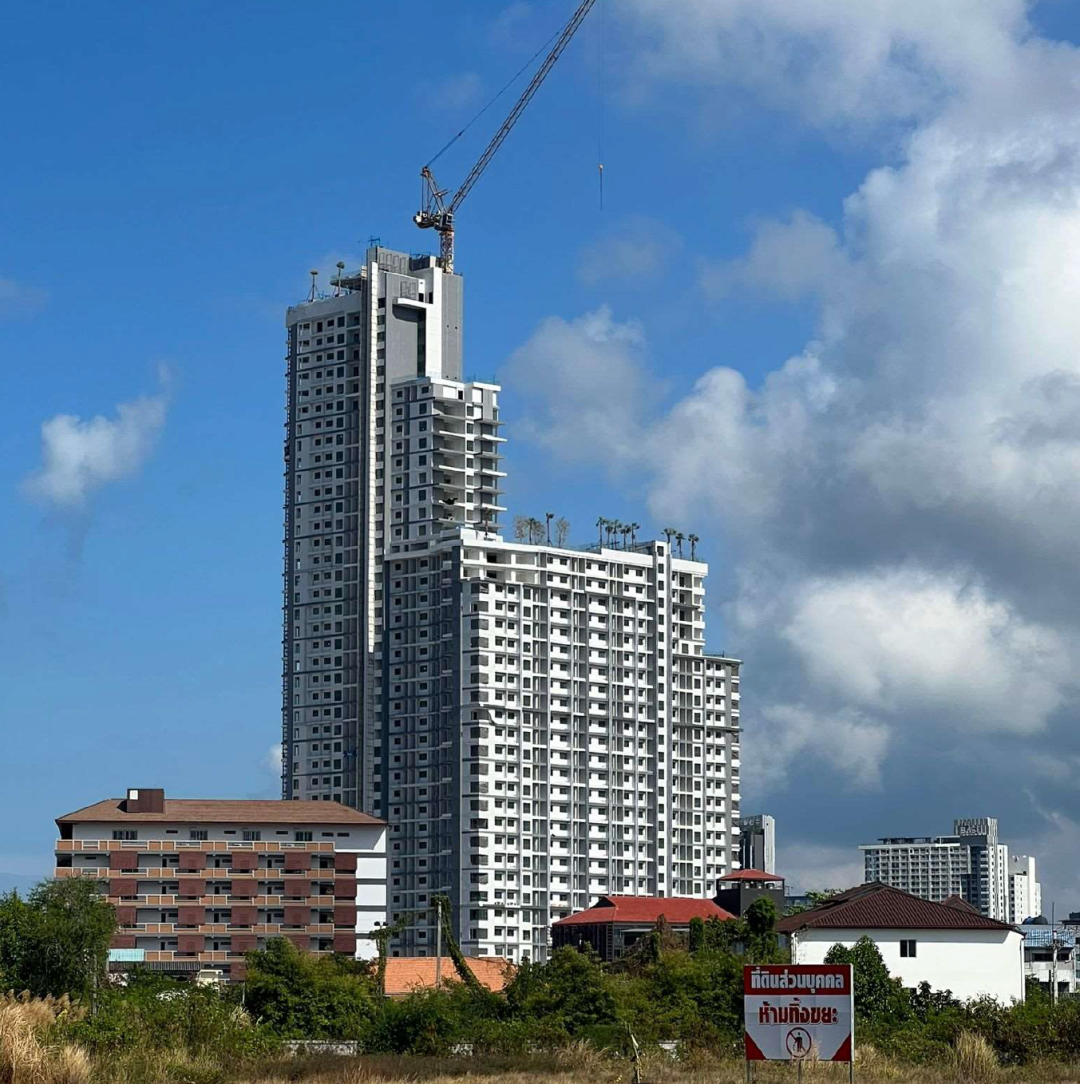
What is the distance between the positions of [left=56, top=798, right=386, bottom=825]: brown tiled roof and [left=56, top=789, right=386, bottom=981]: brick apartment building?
138mm

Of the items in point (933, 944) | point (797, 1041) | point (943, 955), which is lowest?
point (943, 955)

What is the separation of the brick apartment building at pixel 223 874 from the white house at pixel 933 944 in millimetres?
45234

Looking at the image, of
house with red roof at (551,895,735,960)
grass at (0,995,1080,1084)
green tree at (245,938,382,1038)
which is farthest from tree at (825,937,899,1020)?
house with red roof at (551,895,735,960)

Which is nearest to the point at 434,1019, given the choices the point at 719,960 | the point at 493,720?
the point at 719,960

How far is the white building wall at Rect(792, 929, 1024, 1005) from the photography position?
115000 millimetres

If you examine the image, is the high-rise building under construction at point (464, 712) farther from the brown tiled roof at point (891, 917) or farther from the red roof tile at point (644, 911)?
the brown tiled roof at point (891, 917)

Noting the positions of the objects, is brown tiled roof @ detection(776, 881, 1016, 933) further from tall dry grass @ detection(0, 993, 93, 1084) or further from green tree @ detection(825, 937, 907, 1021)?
tall dry grass @ detection(0, 993, 93, 1084)

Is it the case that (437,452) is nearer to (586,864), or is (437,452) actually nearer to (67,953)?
(586,864)

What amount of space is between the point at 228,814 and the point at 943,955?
60593mm

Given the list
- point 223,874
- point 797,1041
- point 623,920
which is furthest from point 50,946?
point 623,920

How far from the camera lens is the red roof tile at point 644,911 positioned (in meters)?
162

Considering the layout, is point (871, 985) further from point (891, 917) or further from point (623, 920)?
point (623, 920)

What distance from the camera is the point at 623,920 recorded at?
6334 inches

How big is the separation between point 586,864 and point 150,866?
56.5 meters
